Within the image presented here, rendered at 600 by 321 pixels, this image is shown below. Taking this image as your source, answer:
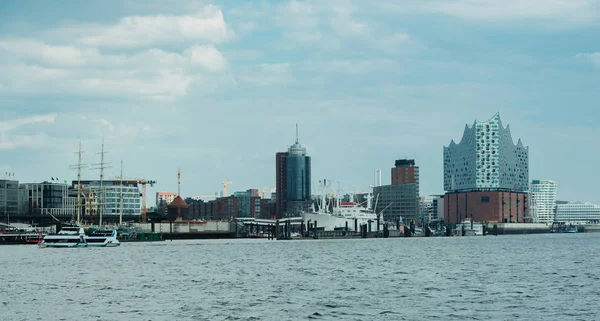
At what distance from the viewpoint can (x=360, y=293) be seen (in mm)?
66500

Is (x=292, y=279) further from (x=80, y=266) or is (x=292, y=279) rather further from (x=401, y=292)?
(x=80, y=266)

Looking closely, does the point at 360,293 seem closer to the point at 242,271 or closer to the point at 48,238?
the point at 242,271

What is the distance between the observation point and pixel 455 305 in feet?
188

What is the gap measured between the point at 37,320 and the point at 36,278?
113 feet

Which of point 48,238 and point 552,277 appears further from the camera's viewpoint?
point 48,238

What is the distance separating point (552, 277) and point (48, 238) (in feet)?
403

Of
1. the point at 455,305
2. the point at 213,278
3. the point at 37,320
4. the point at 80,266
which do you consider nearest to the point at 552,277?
the point at 455,305

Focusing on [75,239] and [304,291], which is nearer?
[304,291]

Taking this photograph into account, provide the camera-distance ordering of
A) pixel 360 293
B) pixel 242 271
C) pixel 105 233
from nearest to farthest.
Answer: pixel 360 293
pixel 242 271
pixel 105 233

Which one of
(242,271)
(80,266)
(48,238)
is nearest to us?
(242,271)

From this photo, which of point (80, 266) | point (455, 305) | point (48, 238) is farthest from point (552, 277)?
point (48, 238)

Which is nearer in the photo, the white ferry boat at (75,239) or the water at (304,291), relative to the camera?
the water at (304,291)

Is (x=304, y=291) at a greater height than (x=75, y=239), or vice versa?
(x=75, y=239)

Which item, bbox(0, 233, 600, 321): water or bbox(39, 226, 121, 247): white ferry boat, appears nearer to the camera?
bbox(0, 233, 600, 321): water
